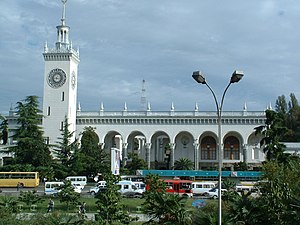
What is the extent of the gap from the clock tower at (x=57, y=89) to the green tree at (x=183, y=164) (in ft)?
52.0

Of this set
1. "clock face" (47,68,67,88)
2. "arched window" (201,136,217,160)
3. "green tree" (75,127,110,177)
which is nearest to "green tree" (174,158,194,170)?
"arched window" (201,136,217,160)

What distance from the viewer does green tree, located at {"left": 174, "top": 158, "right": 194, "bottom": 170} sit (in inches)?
2445

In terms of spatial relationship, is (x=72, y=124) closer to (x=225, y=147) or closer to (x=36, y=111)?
(x=36, y=111)

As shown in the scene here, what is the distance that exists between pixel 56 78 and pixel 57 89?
153 cm

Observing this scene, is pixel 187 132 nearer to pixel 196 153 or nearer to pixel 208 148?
pixel 196 153

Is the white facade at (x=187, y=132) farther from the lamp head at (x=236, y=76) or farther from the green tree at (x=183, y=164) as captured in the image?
the lamp head at (x=236, y=76)

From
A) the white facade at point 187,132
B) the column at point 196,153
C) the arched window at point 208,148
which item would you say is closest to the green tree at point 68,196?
the white facade at point 187,132

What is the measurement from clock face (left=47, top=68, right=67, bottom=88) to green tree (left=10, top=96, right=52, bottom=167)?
840 centimetres

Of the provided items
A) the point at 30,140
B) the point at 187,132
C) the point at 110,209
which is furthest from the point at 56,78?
the point at 110,209

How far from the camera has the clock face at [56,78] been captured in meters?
61.3

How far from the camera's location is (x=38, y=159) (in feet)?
166

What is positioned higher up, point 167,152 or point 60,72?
point 60,72

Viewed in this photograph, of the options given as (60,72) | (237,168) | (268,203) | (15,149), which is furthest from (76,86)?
(268,203)

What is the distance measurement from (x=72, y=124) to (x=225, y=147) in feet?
75.3
